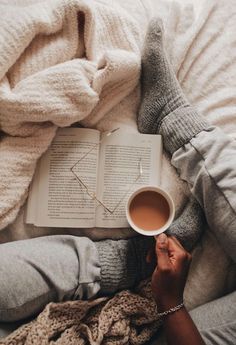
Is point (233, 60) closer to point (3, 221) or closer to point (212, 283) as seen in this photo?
point (212, 283)

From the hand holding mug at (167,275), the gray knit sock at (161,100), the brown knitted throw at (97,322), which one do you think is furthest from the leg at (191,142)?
the brown knitted throw at (97,322)

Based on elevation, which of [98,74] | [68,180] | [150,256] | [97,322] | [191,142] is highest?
[98,74]

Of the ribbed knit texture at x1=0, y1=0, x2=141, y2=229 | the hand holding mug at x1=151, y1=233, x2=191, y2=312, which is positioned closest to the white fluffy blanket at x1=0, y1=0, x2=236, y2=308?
the ribbed knit texture at x1=0, y1=0, x2=141, y2=229

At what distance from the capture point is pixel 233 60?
3.12 feet

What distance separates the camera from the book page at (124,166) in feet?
2.99

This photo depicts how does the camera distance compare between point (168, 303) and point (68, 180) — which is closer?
point (168, 303)

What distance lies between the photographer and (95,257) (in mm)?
850

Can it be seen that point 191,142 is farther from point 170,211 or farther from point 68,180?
point 68,180

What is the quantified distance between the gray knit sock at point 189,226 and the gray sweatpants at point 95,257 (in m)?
0.03

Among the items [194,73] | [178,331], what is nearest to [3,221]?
[178,331]

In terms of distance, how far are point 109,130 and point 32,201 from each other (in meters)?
0.24

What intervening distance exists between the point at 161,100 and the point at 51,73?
27 cm

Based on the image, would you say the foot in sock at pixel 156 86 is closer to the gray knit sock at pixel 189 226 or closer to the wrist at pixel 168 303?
the gray knit sock at pixel 189 226

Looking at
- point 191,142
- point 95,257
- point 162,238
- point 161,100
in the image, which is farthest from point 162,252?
point 161,100
